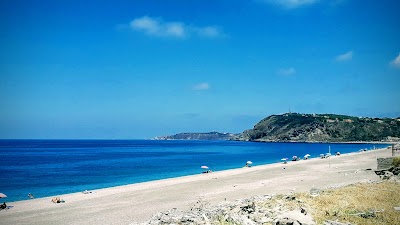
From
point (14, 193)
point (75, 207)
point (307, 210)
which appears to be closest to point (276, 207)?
point (307, 210)

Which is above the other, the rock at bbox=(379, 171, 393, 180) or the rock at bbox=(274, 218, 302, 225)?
the rock at bbox=(274, 218, 302, 225)

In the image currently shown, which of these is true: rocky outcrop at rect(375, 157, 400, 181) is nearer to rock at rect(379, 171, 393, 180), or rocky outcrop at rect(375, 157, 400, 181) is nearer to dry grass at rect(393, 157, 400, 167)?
rock at rect(379, 171, 393, 180)

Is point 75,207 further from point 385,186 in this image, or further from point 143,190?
point 385,186

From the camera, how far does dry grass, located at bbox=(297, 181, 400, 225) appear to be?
13086 mm

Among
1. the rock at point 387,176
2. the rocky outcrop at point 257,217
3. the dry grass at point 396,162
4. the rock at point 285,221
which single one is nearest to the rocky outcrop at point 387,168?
the rock at point 387,176

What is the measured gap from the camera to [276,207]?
1544cm

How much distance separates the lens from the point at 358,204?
15.6 meters

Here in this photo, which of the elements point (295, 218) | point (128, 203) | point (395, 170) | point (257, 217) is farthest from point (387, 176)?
point (128, 203)

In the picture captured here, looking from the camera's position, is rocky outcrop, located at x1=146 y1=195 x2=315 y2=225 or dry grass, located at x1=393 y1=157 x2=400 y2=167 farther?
dry grass, located at x1=393 y1=157 x2=400 y2=167

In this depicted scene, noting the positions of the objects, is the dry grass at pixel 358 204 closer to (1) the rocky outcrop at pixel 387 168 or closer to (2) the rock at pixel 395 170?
(2) the rock at pixel 395 170

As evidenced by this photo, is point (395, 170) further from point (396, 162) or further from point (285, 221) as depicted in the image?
point (285, 221)

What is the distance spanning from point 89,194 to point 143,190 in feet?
16.5

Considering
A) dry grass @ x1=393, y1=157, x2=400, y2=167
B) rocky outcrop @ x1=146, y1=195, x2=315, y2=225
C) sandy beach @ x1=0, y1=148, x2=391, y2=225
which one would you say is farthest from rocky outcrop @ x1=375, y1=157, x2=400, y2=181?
rocky outcrop @ x1=146, y1=195, x2=315, y2=225

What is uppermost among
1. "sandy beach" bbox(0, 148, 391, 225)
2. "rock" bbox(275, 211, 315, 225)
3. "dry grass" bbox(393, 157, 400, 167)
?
"dry grass" bbox(393, 157, 400, 167)
